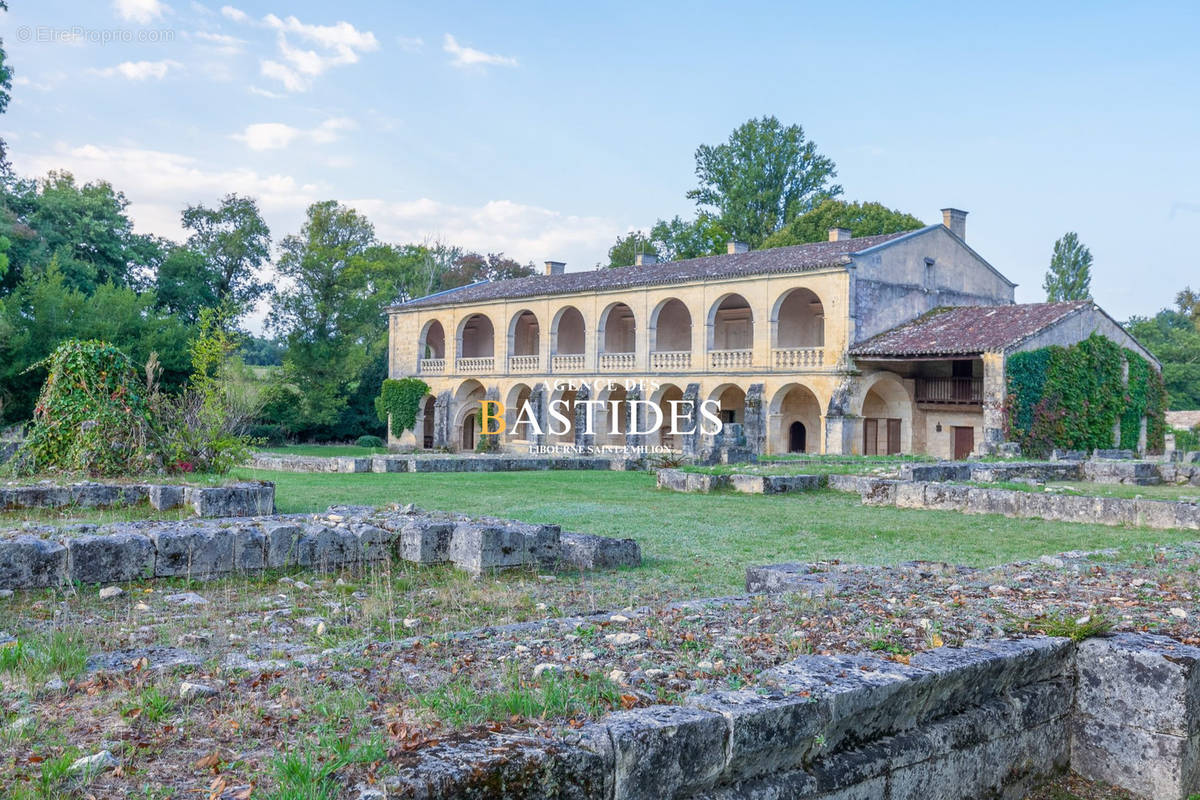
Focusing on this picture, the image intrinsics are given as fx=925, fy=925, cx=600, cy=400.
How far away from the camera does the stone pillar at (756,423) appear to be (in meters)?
30.5

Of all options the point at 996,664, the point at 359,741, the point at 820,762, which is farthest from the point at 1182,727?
the point at 359,741

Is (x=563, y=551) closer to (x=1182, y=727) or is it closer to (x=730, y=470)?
(x=1182, y=727)

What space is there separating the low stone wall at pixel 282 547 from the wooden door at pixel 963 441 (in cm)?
2384

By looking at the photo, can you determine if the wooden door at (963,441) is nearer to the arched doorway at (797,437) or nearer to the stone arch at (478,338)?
the arched doorway at (797,437)

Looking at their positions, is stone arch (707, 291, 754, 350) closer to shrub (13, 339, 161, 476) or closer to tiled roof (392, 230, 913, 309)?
tiled roof (392, 230, 913, 309)

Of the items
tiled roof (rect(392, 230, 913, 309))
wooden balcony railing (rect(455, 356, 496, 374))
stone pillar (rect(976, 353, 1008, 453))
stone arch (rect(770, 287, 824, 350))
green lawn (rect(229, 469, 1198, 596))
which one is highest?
tiled roof (rect(392, 230, 913, 309))

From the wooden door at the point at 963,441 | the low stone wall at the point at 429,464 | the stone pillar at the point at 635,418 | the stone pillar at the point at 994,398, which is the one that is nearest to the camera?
the low stone wall at the point at 429,464

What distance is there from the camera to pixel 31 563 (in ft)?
21.3

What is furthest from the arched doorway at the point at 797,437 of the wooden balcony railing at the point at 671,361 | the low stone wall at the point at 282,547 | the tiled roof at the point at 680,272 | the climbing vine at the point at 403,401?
the low stone wall at the point at 282,547

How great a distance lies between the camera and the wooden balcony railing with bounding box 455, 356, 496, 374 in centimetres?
4034

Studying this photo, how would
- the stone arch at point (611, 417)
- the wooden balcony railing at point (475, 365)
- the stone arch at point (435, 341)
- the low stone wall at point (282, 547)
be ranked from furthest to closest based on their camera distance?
the stone arch at point (435, 341), the wooden balcony railing at point (475, 365), the stone arch at point (611, 417), the low stone wall at point (282, 547)

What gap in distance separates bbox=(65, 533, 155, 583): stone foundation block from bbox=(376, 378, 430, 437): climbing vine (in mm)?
35530

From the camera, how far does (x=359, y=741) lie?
2.79m

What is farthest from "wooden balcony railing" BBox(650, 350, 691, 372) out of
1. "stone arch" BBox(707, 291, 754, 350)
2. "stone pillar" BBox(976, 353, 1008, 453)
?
"stone pillar" BBox(976, 353, 1008, 453)
